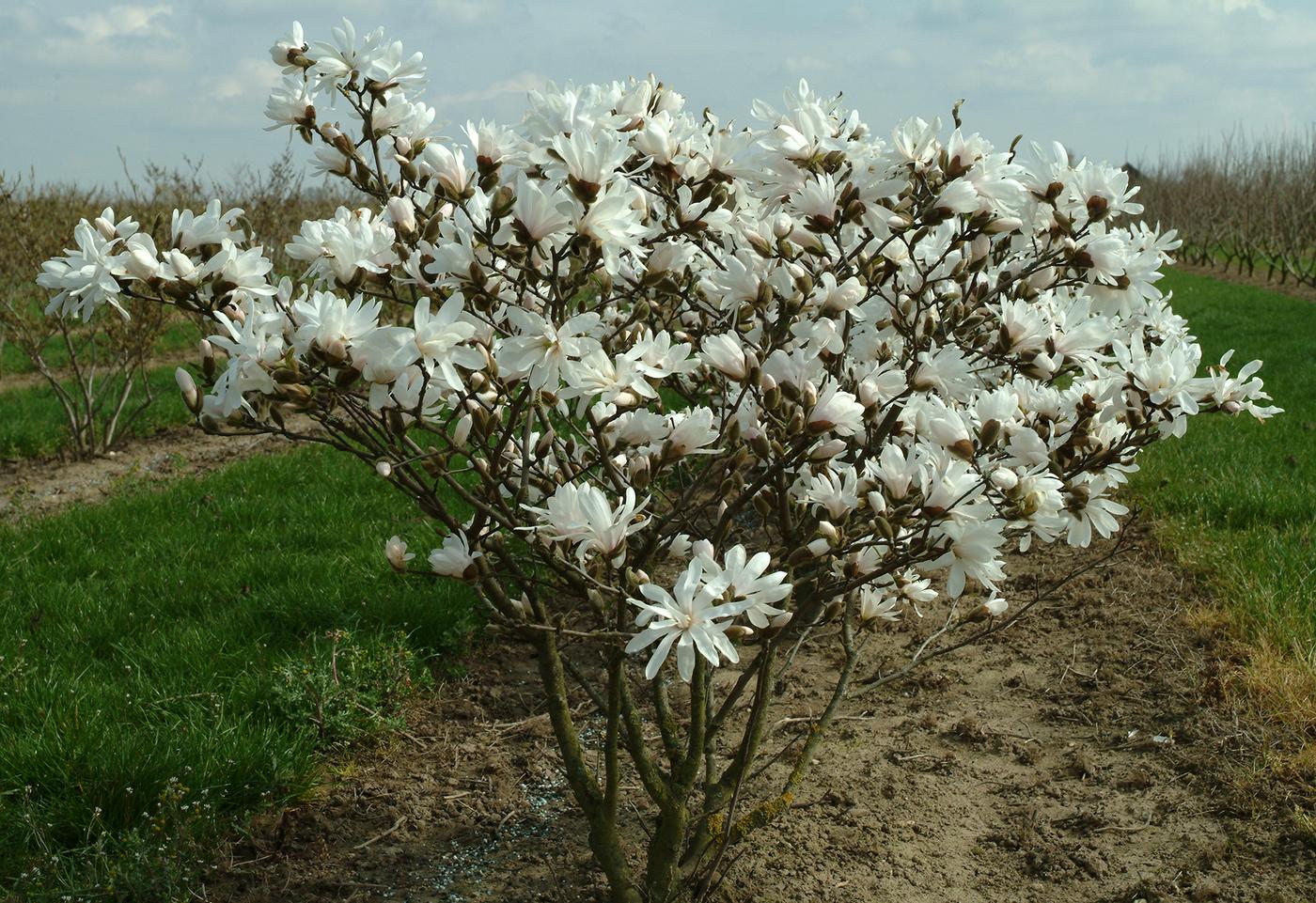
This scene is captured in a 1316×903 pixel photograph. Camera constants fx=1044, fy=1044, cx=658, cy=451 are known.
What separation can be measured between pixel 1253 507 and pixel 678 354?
13.4 ft

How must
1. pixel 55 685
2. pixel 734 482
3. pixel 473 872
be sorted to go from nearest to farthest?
pixel 734 482, pixel 473 872, pixel 55 685

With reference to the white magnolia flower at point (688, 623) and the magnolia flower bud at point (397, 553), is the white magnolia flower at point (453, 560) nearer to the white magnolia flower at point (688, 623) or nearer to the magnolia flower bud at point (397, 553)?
the magnolia flower bud at point (397, 553)

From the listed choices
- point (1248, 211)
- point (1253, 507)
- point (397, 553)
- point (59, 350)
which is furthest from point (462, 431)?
point (1248, 211)

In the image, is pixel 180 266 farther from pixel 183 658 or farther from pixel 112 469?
pixel 112 469

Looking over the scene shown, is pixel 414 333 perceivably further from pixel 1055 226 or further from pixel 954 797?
pixel 954 797

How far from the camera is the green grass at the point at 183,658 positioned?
2768 millimetres

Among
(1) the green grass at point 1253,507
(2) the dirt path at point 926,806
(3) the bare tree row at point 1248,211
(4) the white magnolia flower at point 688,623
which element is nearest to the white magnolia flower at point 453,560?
(4) the white magnolia flower at point 688,623

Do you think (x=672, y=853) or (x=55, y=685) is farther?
(x=55, y=685)

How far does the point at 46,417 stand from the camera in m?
8.05

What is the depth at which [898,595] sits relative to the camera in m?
2.97

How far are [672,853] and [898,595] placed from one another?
3.18ft

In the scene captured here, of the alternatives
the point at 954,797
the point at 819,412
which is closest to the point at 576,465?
the point at 819,412

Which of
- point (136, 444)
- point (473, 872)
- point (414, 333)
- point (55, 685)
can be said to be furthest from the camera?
point (136, 444)

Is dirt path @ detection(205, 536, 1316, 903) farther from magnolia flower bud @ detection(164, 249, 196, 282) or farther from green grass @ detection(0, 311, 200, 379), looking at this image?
green grass @ detection(0, 311, 200, 379)
